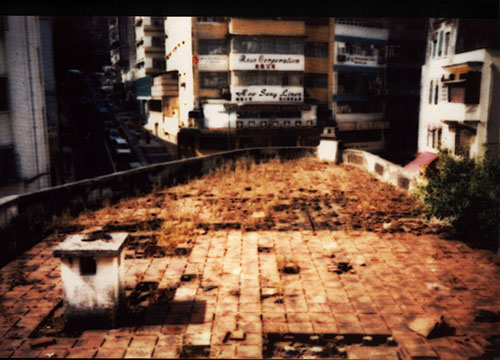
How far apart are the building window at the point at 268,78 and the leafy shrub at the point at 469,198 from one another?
24.3m

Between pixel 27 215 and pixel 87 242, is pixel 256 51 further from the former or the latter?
pixel 87 242

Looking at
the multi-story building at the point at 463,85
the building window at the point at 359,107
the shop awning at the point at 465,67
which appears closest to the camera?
the multi-story building at the point at 463,85

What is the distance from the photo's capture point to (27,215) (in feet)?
32.3

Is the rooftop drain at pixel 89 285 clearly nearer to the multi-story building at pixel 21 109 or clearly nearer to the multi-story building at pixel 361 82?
the multi-story building at pixel 21 109

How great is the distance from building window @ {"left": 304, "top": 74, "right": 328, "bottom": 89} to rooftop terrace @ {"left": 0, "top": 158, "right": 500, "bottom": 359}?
24963 millimetres

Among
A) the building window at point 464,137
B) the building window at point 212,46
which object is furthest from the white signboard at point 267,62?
the building window at point 464,137

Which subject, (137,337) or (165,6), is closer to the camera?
(165,6)

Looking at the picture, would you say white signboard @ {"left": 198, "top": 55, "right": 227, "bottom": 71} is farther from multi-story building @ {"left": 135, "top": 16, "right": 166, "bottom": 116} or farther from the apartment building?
multi-story building @ {"left": 135, "top": 16, "right": 166, "bottom": 116}

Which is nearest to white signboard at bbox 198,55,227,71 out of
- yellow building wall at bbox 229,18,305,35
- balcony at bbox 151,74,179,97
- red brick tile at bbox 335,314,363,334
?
yellow building wall at bbox 229,18,305,35

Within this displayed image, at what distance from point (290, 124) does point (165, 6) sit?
31654 mm

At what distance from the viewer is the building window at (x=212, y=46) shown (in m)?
32.4

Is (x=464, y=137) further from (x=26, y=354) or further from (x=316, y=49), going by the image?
(x=26, y=354)

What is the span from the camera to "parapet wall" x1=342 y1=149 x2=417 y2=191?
48.0ft

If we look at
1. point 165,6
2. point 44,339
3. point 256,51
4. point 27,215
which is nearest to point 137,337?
point 44,339
